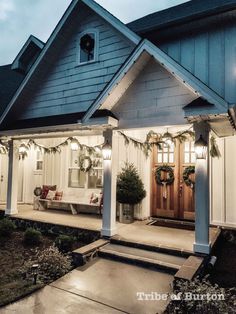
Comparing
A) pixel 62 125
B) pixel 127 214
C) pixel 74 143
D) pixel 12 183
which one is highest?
pixel 62 125

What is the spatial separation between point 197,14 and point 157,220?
238 inches

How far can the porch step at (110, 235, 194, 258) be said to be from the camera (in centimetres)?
512

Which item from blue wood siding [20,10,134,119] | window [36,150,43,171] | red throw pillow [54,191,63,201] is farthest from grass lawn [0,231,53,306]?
blue wood siding [20,10,134,119]

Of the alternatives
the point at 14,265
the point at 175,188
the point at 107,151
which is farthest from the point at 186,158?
the point at 14,265

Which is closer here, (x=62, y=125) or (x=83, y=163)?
(x=62, y=125)

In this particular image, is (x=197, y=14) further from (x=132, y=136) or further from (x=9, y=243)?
(x=9, y=243)

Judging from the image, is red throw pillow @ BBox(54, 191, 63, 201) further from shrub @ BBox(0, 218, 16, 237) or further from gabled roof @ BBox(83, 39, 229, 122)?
gabled roof @ BBox(83, 39, 229, 122)

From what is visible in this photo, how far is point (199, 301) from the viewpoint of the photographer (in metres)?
3.29

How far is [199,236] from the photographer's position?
507cm

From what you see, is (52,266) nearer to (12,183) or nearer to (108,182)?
(108,182)

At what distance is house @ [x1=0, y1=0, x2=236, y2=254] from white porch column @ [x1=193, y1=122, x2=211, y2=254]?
0.06 ft

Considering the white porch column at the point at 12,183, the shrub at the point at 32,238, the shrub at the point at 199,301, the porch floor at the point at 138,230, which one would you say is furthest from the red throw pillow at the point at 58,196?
the shrub at the point at 199,301

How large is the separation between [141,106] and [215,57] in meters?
2.83

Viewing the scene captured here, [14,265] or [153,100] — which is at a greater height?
[153,100]
